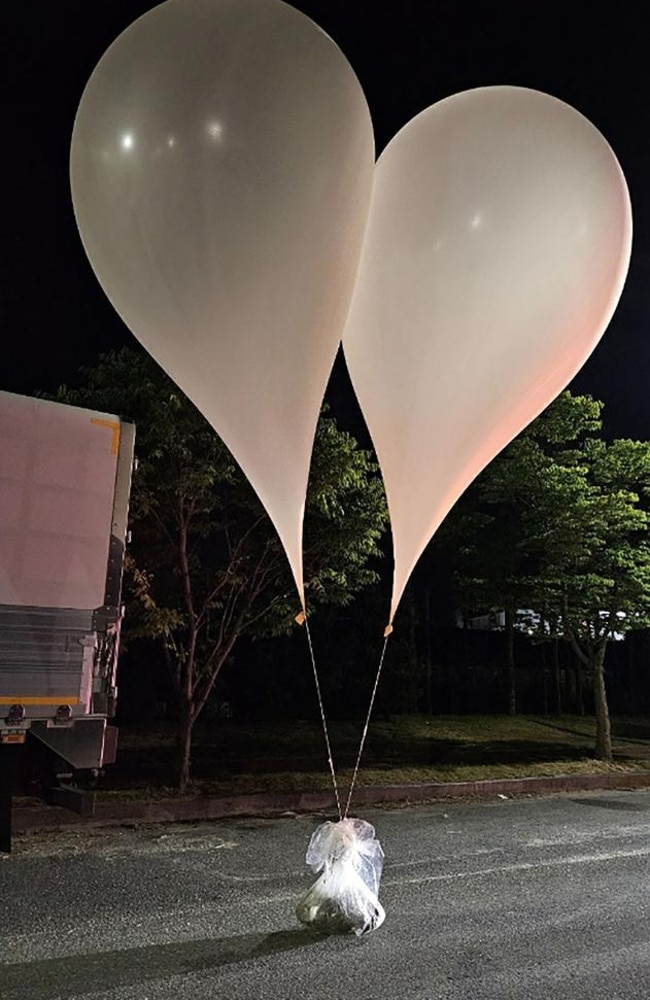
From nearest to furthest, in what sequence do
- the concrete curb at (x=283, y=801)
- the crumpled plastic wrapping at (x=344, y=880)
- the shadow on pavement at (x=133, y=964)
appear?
the shadow on pavement at (x=133, y=964) < the crumpled plastic wrapping at (x=344, y=880) < the concrete curb at (x=283, y=801)

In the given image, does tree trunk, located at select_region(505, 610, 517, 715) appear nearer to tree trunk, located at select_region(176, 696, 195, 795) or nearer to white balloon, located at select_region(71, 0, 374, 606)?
tree trunk, located at select_region(176, 696, 195, 795)

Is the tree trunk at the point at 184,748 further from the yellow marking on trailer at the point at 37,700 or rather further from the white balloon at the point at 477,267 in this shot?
the white balloon at the point at 477,267

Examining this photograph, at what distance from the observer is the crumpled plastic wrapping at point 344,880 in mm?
4469

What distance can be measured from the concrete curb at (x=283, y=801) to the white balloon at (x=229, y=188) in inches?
219

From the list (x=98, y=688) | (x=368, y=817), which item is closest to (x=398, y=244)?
(x=98, y=688)

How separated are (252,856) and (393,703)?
12416 mm

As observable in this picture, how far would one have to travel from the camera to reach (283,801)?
9914 mm

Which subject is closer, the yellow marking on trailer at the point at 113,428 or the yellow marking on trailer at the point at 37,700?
the yellow marking on trailer at the point at 37,700

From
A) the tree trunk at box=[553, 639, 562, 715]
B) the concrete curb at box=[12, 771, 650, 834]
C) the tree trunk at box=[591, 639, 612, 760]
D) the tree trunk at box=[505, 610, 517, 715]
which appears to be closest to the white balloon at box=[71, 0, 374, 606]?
the concrete curb at box=[12, 771, 650, 834]

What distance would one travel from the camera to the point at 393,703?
19344 mm

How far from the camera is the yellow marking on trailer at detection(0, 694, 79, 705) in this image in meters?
5.50

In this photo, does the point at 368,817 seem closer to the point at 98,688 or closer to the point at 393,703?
the point at 98,688

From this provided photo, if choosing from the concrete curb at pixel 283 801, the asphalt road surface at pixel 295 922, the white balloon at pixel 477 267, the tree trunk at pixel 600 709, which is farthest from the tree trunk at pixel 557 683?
the white balloon at pixel 477 267

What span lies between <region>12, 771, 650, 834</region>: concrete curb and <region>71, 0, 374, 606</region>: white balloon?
18.2ft
